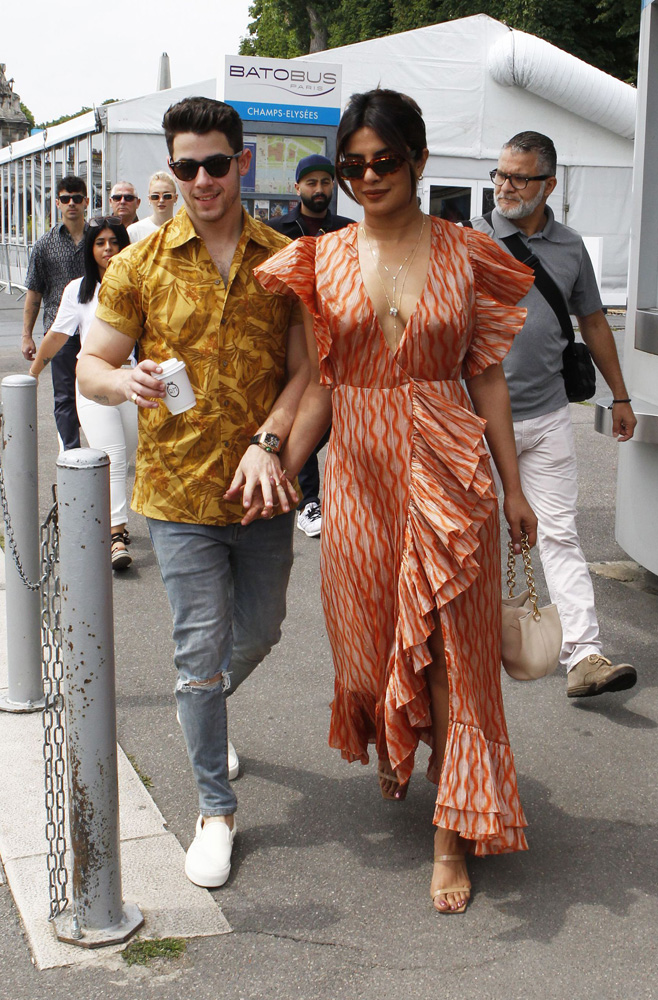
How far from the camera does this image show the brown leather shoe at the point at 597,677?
4332mm

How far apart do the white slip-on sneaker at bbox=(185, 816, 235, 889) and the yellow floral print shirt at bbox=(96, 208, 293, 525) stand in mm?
850

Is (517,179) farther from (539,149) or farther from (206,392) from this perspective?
(206,392)

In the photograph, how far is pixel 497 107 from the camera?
22188 mm

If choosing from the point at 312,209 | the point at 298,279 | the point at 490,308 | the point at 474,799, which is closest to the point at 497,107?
the point at 312,209

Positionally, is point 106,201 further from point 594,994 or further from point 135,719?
point 594,994

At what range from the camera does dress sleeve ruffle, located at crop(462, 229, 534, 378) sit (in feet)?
10.2

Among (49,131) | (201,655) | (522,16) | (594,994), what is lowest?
(594,994)

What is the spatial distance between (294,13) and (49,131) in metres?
24.9

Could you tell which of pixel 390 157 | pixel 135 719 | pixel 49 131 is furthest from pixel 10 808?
pixel 49 131

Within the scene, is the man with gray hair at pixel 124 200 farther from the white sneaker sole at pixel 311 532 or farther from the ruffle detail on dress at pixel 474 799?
the ruffle detail on dress at pixel 474 799

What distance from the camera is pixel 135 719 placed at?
4.28m

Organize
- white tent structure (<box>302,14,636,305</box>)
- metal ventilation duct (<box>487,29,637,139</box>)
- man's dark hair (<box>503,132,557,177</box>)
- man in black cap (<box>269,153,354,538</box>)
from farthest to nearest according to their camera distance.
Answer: metal ventilation duct (<box>487,29,637,139</box>) < white tent structure (<box>302,14,636,305</box>) < man in black cap (<box>269,153,354,538</box>) < man's dark hair (<box>503,132,557,177</box>)

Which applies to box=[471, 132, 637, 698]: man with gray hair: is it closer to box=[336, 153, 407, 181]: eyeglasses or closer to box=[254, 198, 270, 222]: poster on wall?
box=[336, 153, 407, 181]: eyeglasses

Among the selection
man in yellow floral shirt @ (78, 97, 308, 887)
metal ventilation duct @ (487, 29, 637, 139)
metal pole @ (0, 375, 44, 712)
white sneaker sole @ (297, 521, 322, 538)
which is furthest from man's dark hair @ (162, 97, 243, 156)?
metal ventilation duct @ (487, 29, 637, 139)
